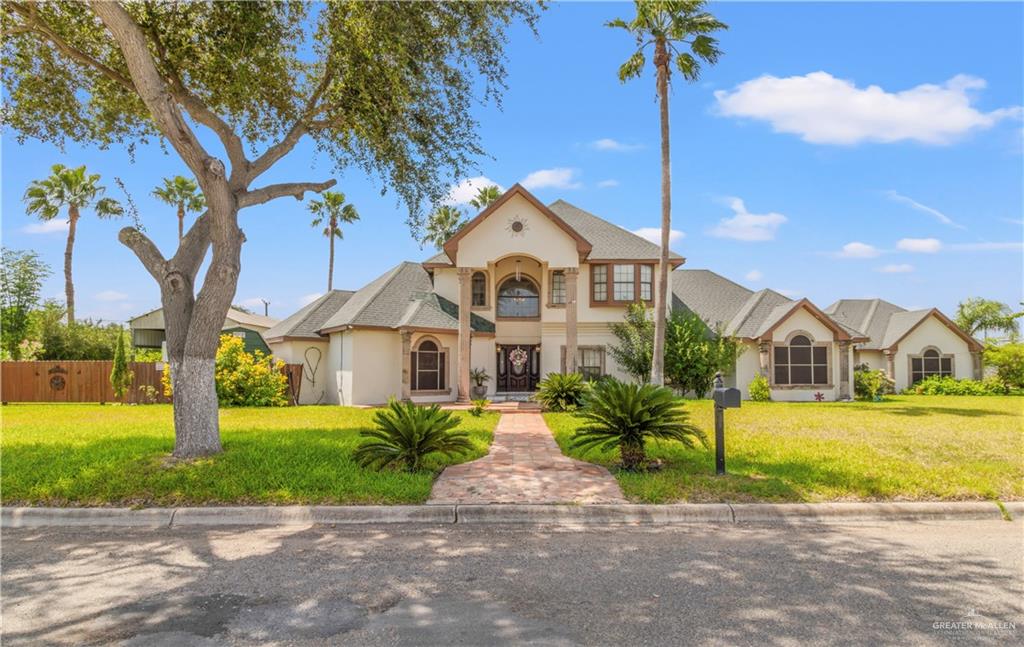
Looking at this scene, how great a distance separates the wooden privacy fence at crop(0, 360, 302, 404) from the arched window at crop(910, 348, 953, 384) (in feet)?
105

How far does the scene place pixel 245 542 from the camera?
247 inches

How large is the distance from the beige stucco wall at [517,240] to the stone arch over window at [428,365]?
3370 millimetres

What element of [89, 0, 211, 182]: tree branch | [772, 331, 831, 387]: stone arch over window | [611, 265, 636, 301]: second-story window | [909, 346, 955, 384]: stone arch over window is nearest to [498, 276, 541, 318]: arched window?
[611, 265, 636, 301]: second-story window

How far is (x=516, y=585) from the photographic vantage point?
4.95 meters

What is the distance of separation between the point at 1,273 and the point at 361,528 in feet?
116

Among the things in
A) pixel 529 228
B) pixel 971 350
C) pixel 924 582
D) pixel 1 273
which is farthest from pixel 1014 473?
pixel 1 273

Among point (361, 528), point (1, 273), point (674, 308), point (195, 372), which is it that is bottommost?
point (361, 528)

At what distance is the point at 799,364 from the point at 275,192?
74.4 feet

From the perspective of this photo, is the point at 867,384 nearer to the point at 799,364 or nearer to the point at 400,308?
the point at 799,364

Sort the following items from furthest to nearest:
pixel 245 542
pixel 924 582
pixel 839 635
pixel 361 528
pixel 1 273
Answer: pixel 1 273, pixel 361 528, pixel 245 542, pixel 924 582, pixel 839 635

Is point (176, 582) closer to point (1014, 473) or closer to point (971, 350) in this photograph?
point (1014, 473)

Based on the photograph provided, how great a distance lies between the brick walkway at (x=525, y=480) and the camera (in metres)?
7.59

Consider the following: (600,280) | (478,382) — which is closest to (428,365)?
(478,382)

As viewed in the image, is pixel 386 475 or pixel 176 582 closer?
pixel 176 582
